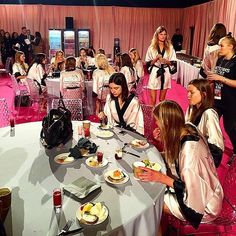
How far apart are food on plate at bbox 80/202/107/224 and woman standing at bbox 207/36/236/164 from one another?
7.31ft

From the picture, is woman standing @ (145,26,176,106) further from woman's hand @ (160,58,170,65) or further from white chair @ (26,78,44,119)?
white chair @ (26,78,44,119)

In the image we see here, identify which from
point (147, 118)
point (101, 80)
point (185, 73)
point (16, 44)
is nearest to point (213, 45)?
point (147, 118)

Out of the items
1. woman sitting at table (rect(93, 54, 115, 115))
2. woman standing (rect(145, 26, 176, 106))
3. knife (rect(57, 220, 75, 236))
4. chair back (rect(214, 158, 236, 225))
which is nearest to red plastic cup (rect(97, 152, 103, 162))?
knife (rect(57, 220, 75, 236))

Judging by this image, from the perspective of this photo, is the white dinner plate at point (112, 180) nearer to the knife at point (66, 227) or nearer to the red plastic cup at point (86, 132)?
the knife at point (66, 227)

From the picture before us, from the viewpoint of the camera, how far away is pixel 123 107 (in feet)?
10.7

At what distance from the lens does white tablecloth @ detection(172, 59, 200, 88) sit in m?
6.87

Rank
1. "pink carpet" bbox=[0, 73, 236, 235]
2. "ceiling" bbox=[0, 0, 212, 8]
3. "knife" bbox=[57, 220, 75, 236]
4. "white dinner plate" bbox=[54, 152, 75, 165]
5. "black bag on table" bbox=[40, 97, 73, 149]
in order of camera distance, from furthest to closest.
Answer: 1. "ceiling" bbox=[0, 0, 212, 8]
2. "pink carpet" bbox=[0, 73, 236, 235]
3. "black bag on table" bbox=[40, 97, 73, 149]
4. "white dinner plate" bbox=[54, 152, 75, 165]
5. "knife" bbox=[57, 220, 75, 236]

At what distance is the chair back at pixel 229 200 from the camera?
2021 mm

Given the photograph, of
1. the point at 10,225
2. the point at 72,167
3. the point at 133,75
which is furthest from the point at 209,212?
the point at 133,75

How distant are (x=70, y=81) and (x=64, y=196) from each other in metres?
3.34

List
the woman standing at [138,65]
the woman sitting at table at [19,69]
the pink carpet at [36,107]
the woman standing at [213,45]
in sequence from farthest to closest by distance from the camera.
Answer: the woman standing at [138,65], the woman sitting at table at [19,69], the pink carpet at [36,107], the woman standing at [213,45]

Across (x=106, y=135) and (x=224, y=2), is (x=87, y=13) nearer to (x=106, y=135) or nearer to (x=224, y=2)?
(x=224, y=2)

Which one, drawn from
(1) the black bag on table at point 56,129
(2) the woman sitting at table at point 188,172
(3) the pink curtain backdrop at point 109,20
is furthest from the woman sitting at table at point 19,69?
(3) the pink curtain backdrop at point 109,20

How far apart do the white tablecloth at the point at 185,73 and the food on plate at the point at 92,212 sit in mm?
5585
